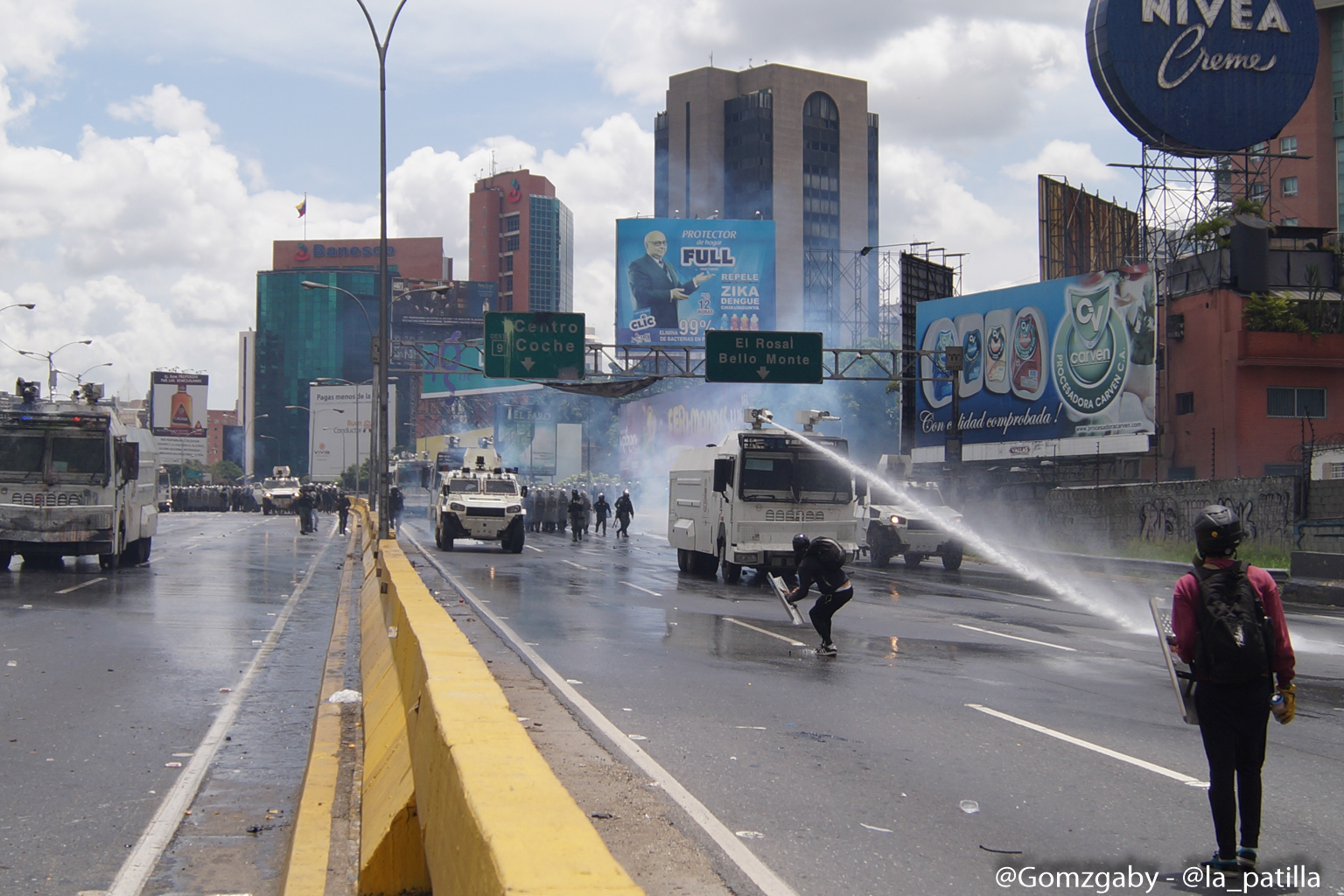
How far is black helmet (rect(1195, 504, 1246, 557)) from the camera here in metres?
5.36

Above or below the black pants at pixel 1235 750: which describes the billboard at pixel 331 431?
above

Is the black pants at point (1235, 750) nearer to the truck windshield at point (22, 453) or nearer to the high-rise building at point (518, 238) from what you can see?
the truck windshield at point (22, 453)

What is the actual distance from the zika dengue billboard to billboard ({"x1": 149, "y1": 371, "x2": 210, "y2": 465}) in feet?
309

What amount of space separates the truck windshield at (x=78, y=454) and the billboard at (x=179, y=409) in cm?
10735

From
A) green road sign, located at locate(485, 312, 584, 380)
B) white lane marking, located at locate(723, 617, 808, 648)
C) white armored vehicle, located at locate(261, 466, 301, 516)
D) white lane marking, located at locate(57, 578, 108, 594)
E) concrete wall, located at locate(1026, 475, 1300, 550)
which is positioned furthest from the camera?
white armored vehicle, located at locate(261, 466, 301, 516)

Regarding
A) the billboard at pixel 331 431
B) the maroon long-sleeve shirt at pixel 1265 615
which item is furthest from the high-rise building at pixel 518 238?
the maroon long-sleeve shirt at pixel 1265 615

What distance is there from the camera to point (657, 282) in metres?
64.0

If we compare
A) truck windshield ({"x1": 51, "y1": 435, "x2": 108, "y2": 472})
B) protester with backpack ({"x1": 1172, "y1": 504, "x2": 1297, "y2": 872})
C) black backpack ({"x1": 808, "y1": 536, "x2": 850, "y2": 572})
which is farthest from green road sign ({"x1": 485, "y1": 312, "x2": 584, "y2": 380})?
protester with backpack ({"x1": 1172, "y1": 504, "x2": 1297, "y2": 872})

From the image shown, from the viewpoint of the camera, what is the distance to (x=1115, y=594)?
23.0 metres

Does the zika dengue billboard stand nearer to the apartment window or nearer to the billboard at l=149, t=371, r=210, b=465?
the apartment window

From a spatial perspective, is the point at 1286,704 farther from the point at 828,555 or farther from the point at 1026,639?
the point at 1026,639

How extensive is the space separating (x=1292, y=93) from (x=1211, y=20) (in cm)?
361

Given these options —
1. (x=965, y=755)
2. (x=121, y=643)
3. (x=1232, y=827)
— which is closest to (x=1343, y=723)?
(x=965, y=755)

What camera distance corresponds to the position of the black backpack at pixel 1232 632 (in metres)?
5.20
